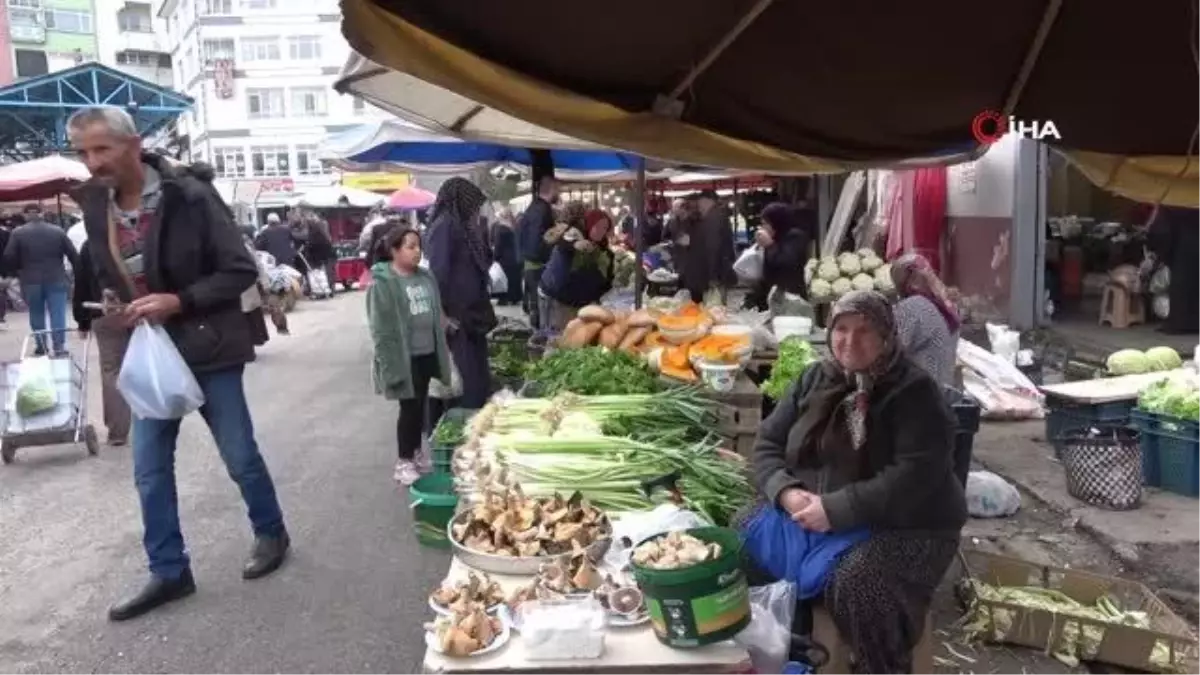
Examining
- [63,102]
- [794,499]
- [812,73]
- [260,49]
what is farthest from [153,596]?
[260,49]

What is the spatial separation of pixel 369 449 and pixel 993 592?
507 centimetres

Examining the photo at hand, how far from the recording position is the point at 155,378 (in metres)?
4.49

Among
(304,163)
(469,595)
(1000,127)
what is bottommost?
(469,595)

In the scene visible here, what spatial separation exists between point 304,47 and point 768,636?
2458 inches

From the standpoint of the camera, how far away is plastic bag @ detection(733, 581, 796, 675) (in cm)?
297

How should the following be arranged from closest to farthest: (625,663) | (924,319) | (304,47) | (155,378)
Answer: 1. (625,663)
2. (155,378)
3. (924,319)
4. (304,47)

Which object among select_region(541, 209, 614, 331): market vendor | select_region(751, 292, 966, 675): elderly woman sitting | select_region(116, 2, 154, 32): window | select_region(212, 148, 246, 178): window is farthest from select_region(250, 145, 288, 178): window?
select_region(751, 292, 966, 675): elderly woman sitting

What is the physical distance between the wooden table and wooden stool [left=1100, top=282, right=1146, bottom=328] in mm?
10601

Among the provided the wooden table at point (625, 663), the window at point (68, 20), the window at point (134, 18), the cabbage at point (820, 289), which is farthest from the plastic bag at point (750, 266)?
the window at point (134, 18)

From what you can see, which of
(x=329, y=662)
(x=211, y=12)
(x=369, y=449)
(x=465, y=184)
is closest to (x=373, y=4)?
(x=329, y=662)

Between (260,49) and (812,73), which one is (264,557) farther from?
(260,49)

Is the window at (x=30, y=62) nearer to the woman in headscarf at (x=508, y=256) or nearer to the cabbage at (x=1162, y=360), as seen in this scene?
the woman in headscarf at (x=508, y=256)

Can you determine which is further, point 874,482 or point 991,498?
point 991,498

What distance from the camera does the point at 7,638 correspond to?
15.2 feet
